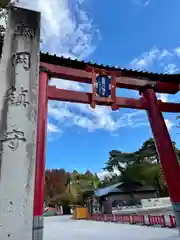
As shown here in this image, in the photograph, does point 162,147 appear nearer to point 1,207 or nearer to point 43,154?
point 43,154

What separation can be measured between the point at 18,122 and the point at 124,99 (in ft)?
15.9

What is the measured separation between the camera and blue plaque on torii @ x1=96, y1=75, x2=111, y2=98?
23.0ft

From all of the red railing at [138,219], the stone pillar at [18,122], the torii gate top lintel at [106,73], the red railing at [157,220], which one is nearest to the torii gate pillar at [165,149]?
the torii gate top lintel at [106,73]

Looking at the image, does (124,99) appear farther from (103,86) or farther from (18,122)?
(18,122)

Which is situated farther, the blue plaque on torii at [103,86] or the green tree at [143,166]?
the green tree at [143,166]

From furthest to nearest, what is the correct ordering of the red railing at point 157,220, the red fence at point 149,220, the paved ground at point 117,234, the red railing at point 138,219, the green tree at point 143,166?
1. the green tree at point 143,166
2. the red railing at point 138,219
3. the red railing at point 157,220
4. the red fence at point 149,220
5. the paved ground at point 117,234

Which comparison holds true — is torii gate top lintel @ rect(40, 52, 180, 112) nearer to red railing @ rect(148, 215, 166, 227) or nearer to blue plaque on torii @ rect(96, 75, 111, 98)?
blue plaque on torii @ rect(96, 75, 111, 98)

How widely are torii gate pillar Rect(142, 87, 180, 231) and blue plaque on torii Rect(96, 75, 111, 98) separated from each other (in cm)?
147

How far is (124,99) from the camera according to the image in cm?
734

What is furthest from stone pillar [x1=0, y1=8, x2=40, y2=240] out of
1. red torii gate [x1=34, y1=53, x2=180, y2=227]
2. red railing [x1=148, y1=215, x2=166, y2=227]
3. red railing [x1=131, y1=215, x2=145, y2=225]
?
red railing [x1=131, y1=215, x2=145, y2=225]

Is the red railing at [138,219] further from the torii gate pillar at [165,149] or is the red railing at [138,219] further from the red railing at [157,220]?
the torii gate pillar at [165,149]

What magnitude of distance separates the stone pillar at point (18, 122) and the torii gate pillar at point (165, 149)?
4.81 meters

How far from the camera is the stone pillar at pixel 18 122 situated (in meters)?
2.58

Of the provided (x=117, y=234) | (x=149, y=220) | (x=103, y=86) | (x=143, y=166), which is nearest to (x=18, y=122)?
(x=103, y=86)
